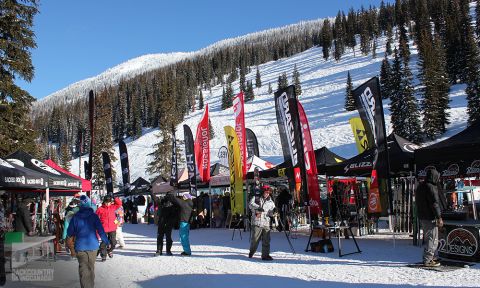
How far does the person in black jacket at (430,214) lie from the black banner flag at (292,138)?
3232mm

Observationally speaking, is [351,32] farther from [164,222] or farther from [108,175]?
[164,222]

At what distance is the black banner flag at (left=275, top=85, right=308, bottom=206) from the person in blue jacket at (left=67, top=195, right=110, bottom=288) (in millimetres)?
5685

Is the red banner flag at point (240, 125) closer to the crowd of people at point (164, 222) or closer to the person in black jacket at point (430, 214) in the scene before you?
the crowd of people at point (164, 222)

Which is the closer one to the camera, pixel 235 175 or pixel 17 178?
pixel 17 178

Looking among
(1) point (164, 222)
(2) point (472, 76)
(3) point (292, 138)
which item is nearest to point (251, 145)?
(3) point (292, 138)

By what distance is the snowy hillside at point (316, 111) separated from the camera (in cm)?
4344

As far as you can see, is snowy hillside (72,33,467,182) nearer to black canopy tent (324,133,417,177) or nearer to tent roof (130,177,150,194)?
tent roof (130,177,150,194)

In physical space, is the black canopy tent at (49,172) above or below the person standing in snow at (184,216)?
above

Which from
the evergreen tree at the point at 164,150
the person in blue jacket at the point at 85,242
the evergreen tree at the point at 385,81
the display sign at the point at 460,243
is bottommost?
the display sign at the point at 460,243

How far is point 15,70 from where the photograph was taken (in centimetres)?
1873

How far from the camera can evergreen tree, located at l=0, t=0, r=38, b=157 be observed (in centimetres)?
1833

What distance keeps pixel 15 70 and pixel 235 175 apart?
11.2 meters

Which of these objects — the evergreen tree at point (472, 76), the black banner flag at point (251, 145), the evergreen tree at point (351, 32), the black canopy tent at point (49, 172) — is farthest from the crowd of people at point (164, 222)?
the evergreen tree at point (351, 32)

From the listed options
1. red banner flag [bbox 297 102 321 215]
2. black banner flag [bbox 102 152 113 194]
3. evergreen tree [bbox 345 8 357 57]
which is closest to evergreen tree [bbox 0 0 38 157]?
black banner flag [bbox 102 152 113 194]
